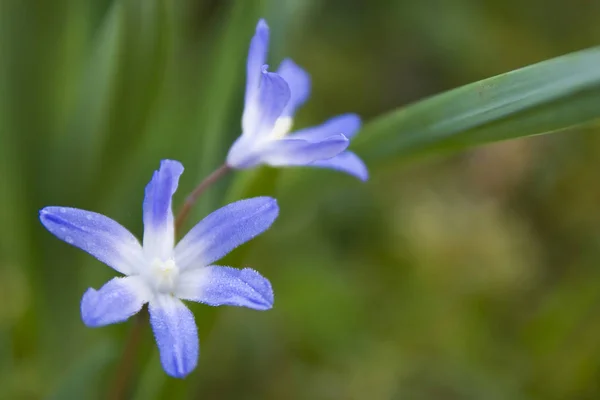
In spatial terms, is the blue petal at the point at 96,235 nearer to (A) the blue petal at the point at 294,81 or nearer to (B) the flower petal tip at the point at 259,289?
(B) the flower petal tip at the point at 259,289

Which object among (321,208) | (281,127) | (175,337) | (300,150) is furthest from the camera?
(321,208)

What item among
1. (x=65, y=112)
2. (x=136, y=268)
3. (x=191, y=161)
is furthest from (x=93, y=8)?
(x=136, y=268)

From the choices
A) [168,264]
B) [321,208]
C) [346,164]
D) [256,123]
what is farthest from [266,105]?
[321,208]

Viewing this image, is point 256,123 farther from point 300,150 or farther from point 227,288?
point 227,288

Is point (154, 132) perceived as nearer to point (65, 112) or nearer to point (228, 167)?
point (65, 112)

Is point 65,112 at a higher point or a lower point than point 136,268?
higher

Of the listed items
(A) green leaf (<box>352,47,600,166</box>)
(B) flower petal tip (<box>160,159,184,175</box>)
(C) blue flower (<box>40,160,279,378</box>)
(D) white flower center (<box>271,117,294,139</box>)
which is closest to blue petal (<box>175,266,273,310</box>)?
(C) blue flower (<box>40,160,279,378</box>)
